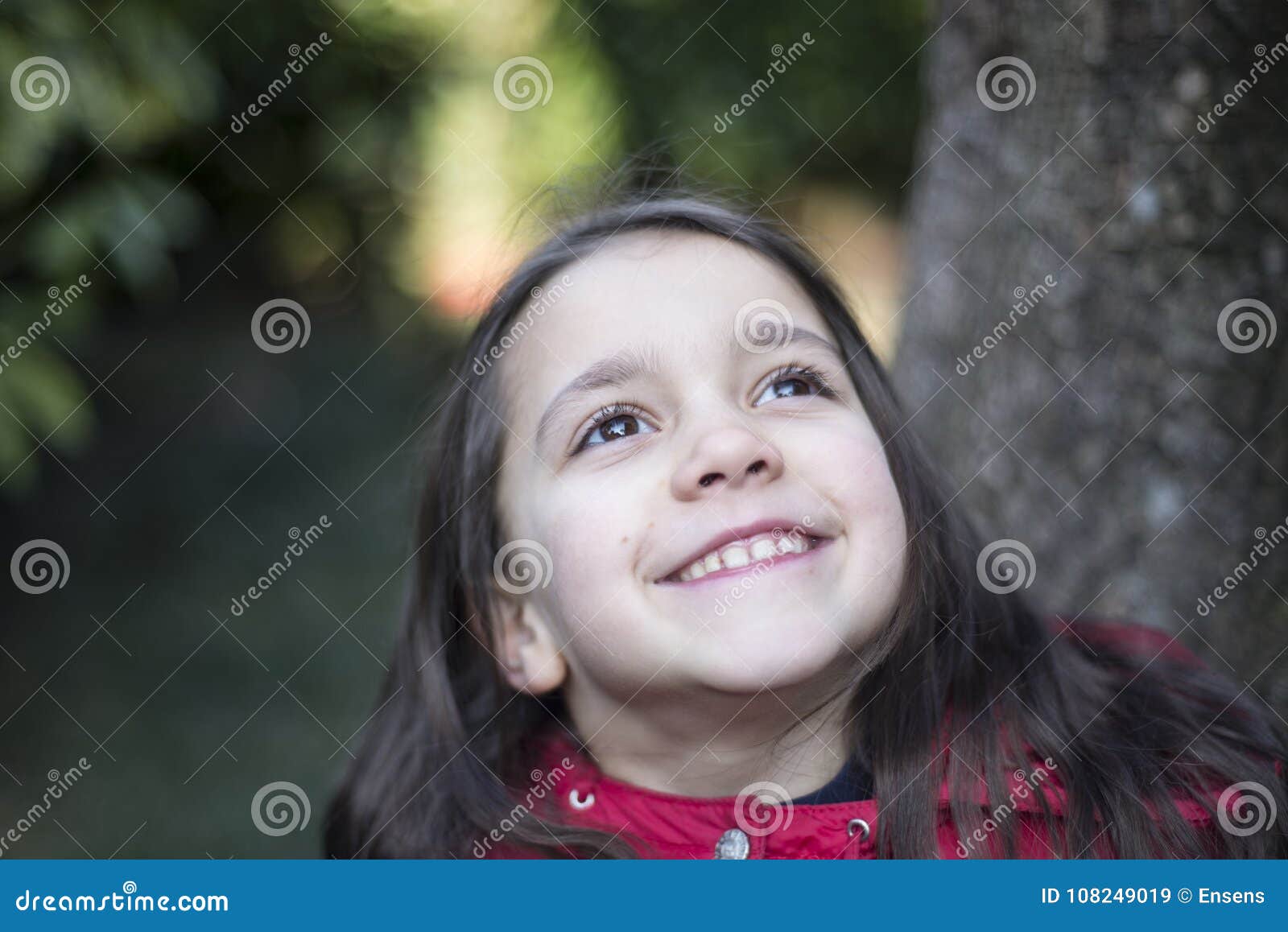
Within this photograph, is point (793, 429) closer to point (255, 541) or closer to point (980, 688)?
point (980, 688)

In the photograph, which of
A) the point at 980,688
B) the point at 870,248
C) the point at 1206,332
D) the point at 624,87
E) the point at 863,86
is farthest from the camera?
the point at 870,248

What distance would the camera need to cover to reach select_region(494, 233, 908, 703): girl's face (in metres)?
1.66

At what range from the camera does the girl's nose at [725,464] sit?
1646 mm

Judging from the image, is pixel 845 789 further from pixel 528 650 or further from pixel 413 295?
pixel 413 295

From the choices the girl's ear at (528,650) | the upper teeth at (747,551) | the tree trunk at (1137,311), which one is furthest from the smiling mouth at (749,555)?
the tree trunk at (1137,311)

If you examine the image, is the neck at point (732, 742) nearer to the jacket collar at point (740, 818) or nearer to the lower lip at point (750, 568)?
the jacket collar at point (740, 818)

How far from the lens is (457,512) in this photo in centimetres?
211

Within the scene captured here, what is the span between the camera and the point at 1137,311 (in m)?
2.34

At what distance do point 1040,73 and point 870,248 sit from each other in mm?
4614

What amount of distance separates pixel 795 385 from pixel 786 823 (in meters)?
0.69

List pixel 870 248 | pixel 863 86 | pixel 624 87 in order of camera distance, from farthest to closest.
Result: pixel 870 248 < pixel 863 86 < pixel 624 87

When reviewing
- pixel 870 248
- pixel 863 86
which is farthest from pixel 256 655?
pixel 870 248

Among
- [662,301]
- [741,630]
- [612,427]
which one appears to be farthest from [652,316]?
[741,630]

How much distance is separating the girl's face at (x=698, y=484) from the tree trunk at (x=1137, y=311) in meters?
0.75
